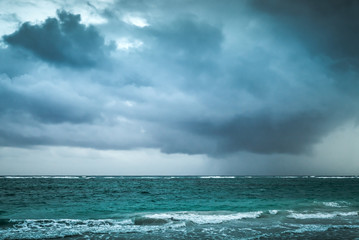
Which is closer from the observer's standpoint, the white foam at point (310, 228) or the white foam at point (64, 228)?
the white foam at point (64, 228)

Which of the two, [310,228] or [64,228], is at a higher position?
[310,228]

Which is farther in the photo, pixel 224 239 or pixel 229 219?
pixel 229 219

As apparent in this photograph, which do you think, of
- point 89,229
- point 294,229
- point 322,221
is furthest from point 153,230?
point 322,221

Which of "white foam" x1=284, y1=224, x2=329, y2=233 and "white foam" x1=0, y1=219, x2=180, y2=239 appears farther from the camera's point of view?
"white foam" x1=284, y1=224, x2=329, y2=233

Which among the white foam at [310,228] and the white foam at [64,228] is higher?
the white foam at [310,228]

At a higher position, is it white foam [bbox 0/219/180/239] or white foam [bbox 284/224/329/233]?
white foam [bbox 284/224/329/233]

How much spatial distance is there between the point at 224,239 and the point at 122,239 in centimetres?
631

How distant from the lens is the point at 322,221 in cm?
1972

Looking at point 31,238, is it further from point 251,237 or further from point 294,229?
point 294,229

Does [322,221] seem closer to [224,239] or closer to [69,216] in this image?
[224,239]

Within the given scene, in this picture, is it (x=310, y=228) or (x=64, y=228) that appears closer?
(x=310, y=228)

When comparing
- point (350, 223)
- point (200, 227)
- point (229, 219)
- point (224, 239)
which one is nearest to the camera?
point (224, 239)

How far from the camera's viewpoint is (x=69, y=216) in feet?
74.3

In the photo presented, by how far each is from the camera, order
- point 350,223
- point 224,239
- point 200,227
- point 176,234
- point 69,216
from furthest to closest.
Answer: point 69,216
point 350,223
point 200,227
point 176,234
point 224,239
